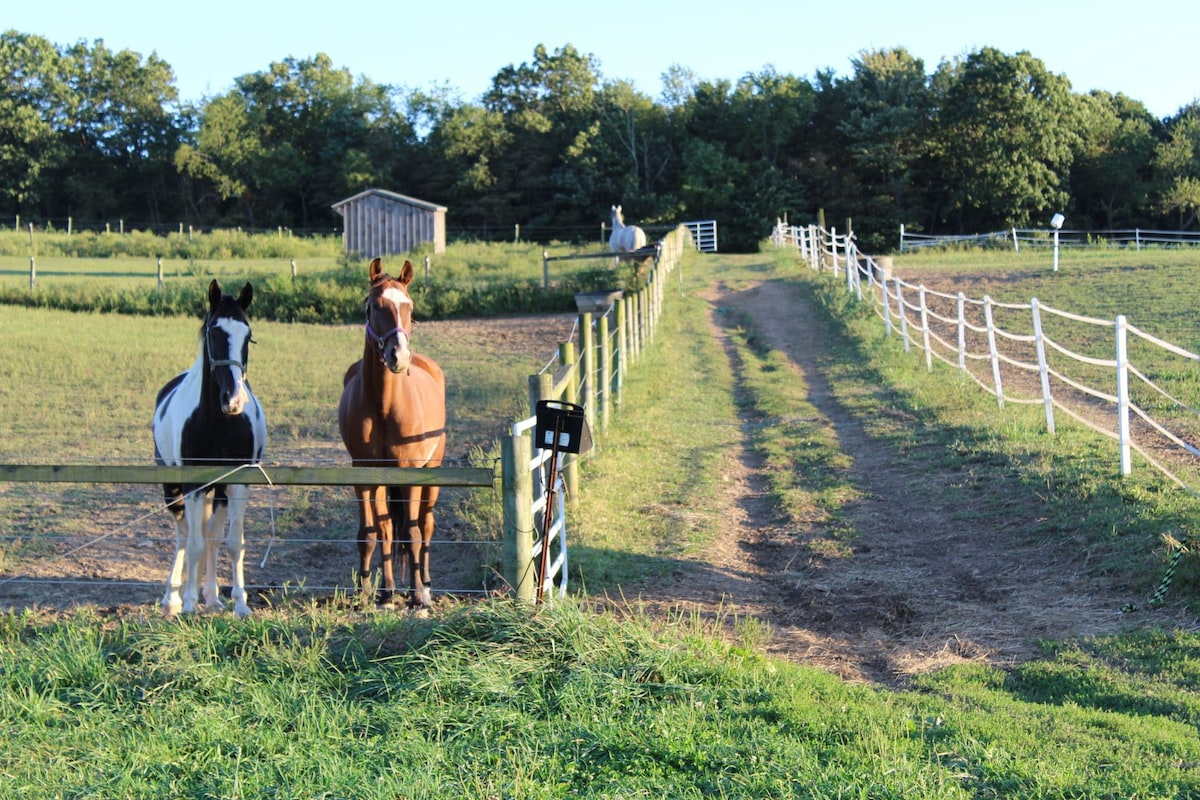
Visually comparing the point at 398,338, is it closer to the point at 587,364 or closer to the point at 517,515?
the point at 517,515

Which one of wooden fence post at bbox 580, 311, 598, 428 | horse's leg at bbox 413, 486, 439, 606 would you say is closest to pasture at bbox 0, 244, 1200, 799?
horse's leg at bbox 413, 486, 439, 606

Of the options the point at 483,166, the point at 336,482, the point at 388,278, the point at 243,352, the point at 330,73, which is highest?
the point at 330,73

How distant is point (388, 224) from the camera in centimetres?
3891

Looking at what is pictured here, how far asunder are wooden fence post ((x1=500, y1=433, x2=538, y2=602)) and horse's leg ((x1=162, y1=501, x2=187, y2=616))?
228 cm

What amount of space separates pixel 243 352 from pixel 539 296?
20818 mm

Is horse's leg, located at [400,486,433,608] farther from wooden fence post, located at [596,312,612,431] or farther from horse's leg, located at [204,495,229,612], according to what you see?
wooden fence post, located at [596,312,612,431]

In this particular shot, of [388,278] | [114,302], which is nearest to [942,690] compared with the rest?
[388,278]

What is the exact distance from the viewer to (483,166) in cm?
5888

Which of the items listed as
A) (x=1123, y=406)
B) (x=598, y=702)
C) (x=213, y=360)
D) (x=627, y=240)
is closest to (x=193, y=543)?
(x=213, y=360)

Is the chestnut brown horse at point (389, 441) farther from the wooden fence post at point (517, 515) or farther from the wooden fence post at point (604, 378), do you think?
the wooden fence post at point (604, 378)

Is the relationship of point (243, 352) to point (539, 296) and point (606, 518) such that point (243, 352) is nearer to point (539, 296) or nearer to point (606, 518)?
point (606, 518)

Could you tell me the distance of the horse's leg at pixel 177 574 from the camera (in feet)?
21.5

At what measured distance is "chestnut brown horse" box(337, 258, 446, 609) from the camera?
21.4 feet

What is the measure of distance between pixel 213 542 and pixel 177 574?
282 mm
